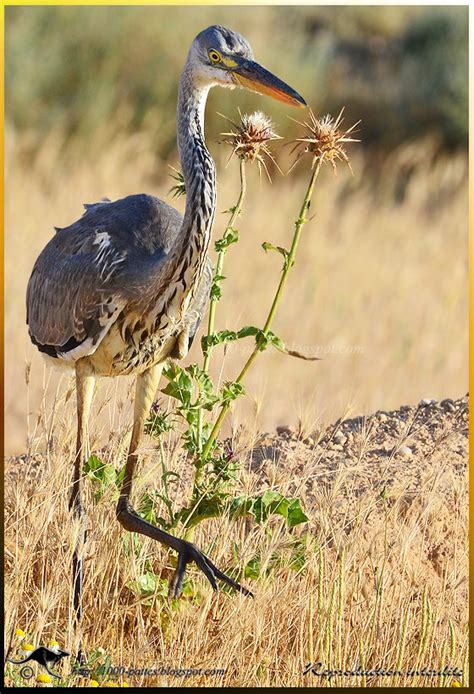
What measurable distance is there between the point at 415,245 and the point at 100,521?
9.38 metres

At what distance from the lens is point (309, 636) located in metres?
5.15

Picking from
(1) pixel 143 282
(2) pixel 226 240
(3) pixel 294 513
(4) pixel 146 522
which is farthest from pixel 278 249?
(4) pixel 146 522

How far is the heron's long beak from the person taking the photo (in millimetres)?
5125

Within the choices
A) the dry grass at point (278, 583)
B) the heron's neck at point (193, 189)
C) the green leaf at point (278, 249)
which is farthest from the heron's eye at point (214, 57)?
the dry grass at point (278, 583)

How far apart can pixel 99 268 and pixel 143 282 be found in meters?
0.27

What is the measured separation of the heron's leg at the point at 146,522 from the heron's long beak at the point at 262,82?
4.77 feet

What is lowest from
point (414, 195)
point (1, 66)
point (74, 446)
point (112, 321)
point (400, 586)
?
point (400, 586)

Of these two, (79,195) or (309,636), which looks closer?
(309,636)

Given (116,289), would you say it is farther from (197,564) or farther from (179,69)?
(179,69)

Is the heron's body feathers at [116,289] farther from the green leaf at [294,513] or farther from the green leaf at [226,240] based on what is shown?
the green leaf at [294,513]

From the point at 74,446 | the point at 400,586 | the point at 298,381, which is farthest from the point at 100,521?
the point at 298,381

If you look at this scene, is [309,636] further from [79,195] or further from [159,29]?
[159,29]

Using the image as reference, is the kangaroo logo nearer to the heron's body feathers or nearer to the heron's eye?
the heron's body feathers

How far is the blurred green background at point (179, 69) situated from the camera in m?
16.3
